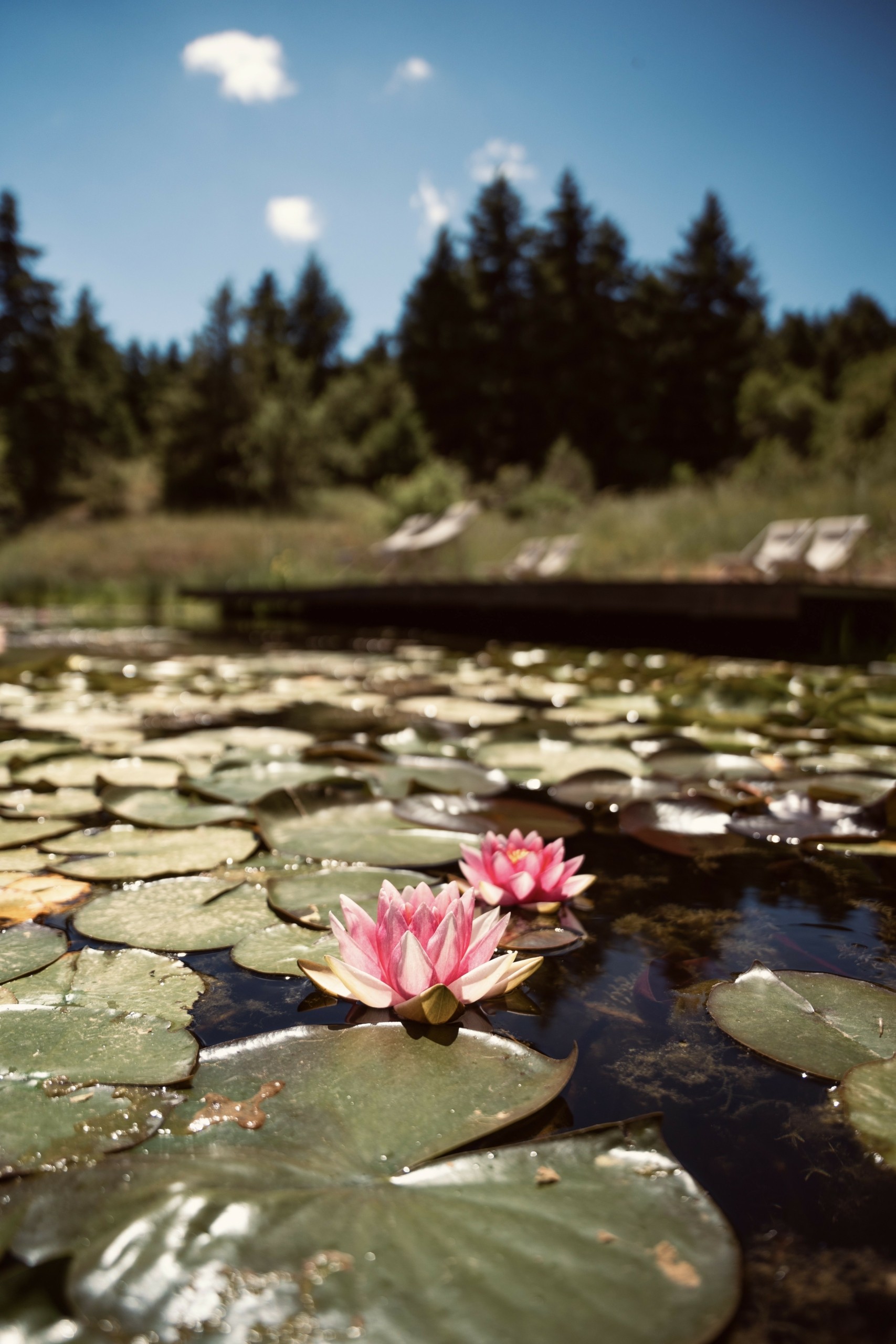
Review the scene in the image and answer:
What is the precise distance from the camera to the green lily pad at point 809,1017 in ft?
1.89

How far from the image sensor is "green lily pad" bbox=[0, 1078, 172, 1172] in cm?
45

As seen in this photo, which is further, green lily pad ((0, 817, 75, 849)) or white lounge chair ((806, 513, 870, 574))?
white lounge chair ((806, 513, 870, 574))

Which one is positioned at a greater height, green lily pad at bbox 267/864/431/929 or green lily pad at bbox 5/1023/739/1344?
green lily pad at bbox 5/1023/739/1344

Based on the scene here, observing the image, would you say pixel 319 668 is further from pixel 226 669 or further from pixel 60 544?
pixel 60 544

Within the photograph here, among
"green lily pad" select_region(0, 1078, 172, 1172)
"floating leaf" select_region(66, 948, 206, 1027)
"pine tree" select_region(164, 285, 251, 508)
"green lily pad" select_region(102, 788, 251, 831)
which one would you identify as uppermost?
"pine tree" select_region(164, 285, 251, 508)

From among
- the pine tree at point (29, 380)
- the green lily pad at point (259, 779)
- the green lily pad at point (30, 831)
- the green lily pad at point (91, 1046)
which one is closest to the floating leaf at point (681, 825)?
the green lily pad at point (259, 779)

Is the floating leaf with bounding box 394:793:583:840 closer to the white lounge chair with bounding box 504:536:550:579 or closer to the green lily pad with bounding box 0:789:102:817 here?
the green lily pad with bounding box 0:789:102:817

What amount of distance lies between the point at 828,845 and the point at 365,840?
66cm

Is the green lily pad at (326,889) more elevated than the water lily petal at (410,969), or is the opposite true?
the water lily petal at (410,969)

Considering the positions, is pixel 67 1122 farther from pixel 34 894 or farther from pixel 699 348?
pixel 699 348

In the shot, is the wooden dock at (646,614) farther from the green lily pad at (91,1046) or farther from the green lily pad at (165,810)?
the green lily pad at (91,1046)

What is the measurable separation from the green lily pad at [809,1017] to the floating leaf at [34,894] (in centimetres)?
70

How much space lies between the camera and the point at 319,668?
318 centimetres

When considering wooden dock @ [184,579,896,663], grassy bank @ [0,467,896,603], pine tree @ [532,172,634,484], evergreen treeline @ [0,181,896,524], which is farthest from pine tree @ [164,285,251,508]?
wooden dock @ [184,579,896,663]
